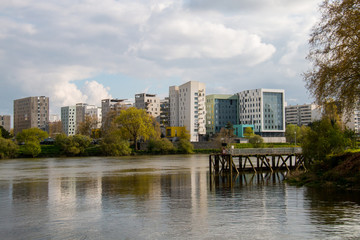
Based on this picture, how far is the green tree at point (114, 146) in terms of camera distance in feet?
398

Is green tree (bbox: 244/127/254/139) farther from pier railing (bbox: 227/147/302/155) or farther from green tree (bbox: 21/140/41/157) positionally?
pier railing (bbox: 227/147/302/155)

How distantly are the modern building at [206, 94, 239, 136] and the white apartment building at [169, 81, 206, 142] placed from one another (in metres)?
9.19

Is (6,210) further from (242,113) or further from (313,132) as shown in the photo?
(242,113)

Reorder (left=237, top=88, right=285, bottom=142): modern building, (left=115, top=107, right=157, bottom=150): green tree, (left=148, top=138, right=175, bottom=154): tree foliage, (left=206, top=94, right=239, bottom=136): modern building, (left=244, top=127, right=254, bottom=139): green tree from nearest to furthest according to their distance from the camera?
(left=148, top=138, right=175, bottom=154): tree foliage → (left=115, top=107, right=157, bottom=150): green tree → (left=244, top=127, right=254, bottom=139): green tree → (left=237, top=88, right=285, bottom=142): modern building → (left=206, top=94, right=239, bottom=136): modern building

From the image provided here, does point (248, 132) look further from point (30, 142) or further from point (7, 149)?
point (7, 149)

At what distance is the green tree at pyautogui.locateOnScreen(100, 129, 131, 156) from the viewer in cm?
12125

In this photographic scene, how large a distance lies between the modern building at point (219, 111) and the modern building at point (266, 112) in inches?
360

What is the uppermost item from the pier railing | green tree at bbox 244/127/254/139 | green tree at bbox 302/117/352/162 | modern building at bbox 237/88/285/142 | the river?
modern building at bbox 237/88/285/142

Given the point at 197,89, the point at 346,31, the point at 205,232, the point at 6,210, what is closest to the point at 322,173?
the point at 346,31

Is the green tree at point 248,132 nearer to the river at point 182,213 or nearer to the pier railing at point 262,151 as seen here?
the pier railing at point 262,151

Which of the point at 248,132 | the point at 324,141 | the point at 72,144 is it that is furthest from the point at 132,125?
the point at 324,141

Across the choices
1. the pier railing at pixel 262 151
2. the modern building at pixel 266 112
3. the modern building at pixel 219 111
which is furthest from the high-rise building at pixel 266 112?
the pier railing at pixel 262 151

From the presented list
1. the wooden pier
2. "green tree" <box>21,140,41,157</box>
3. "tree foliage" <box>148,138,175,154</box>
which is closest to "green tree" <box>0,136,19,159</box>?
"green tree" <box>21,140,41,157</box>

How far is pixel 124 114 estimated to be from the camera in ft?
431
